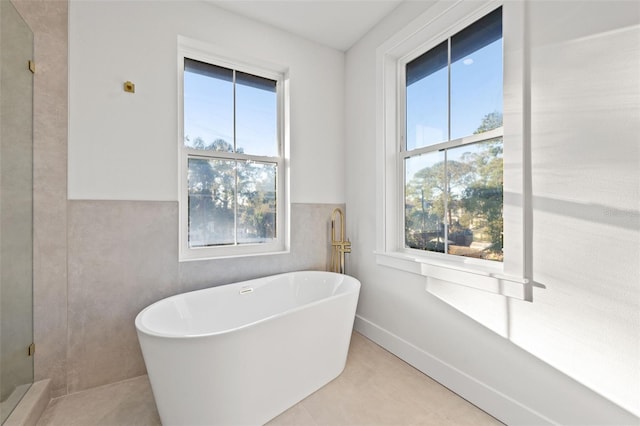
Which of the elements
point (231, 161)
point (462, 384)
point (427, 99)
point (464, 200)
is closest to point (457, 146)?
point (464, 200)

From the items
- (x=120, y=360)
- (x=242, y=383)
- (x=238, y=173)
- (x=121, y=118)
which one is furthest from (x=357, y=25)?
(x=120, y=360)

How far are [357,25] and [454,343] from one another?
2.61 metres

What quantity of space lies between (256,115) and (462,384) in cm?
257

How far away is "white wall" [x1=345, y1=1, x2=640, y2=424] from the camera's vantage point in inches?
43.8

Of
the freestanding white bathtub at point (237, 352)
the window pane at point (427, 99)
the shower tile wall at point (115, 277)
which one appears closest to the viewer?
the freestanding white bathtub at point (237, 352)

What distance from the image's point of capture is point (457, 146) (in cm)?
190

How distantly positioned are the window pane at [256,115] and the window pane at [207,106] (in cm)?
9

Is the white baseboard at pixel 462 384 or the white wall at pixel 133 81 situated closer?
the white baseboard at pixel 462 384

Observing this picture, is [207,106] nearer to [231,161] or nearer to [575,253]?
[231,161]

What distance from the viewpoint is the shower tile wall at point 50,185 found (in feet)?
5.40

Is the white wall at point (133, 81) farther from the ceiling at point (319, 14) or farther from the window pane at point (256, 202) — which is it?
the window pane at point (256, 202)

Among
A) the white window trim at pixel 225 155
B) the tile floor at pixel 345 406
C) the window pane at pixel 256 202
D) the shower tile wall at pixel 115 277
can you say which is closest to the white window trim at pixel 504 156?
the tile floor at pixel 345 406

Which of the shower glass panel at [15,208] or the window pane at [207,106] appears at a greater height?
the window pane at [207,106]

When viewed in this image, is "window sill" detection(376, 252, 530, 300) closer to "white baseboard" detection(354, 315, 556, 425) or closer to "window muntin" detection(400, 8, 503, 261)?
"window muntin" detection(400, 8, 503, 261)
